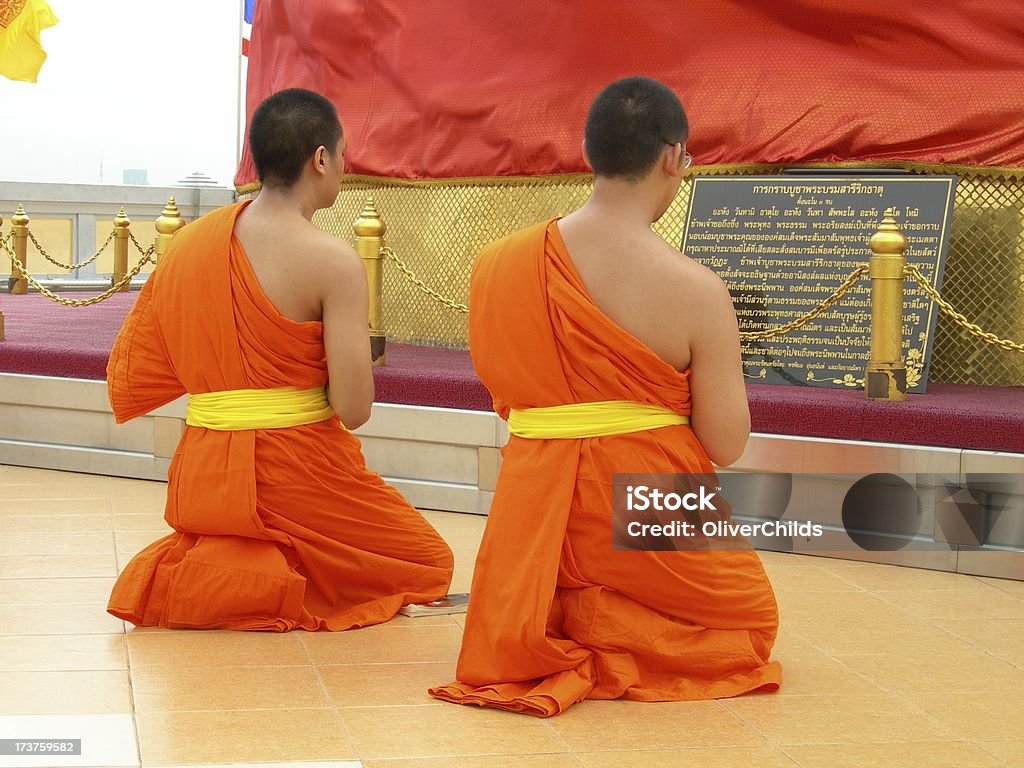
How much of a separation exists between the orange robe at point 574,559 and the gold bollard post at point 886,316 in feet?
6.75

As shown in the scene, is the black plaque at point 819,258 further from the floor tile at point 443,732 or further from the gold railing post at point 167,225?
the floor tile at point 443,732

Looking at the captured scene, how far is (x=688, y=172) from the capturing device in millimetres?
6312

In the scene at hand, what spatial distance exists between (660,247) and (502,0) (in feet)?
13.4

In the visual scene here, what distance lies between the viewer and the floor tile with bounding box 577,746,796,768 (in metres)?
2.81

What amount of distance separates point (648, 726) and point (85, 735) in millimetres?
1183

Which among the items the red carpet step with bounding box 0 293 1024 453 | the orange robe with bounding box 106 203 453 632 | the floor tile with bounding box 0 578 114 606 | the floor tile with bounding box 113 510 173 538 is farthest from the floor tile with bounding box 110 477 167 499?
the orange robe with bounding box 106 203 453 632

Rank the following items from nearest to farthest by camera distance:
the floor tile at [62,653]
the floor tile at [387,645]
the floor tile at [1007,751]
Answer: the floor tile at [1007,751] < the floor tile at [62,653] < the floor tile at [387,645]

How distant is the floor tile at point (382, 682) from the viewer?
3.23 meters

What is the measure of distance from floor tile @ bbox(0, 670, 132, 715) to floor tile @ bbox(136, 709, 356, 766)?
144 mm

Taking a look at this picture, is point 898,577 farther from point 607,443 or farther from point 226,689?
point 226,689

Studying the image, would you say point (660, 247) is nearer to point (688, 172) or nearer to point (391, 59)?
point (688, 172)

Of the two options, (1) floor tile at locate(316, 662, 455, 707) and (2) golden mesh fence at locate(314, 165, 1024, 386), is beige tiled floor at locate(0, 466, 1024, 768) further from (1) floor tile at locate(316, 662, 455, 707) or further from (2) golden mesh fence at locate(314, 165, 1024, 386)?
(2) golden mesh fence at locate(314, 165, 1024, 386)

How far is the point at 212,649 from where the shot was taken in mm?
3635

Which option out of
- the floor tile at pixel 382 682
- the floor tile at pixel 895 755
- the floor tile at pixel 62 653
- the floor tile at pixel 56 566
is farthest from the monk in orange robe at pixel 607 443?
the floor tile at pixel 56 566
